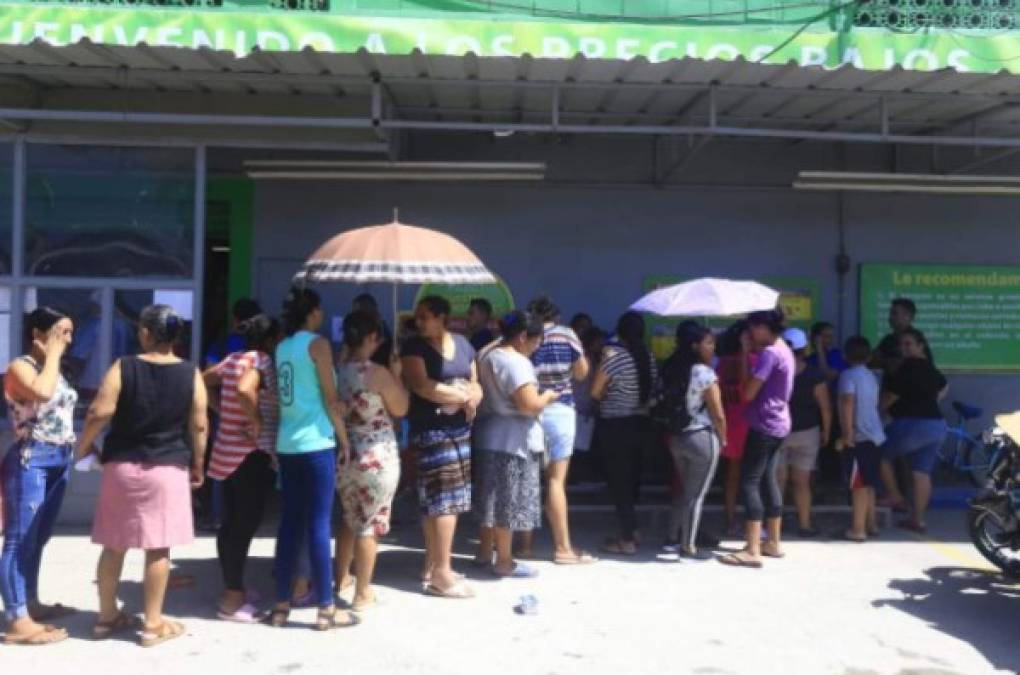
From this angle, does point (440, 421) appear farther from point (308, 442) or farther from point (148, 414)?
point (148, 414)

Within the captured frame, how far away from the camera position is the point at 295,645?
526cm

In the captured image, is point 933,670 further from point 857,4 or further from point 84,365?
point 84,365

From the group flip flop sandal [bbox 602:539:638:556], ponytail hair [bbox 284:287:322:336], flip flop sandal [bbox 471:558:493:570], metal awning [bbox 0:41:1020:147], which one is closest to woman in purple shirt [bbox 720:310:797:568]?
flip flop sandal [bbox 602:539:638:556]

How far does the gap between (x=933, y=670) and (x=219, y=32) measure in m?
5.50

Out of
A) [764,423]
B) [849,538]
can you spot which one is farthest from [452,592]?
[849,538]

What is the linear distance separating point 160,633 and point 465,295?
465 centimetres

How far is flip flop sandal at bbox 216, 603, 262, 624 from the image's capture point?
18.4ft

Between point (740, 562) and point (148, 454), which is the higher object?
point (148, 454)

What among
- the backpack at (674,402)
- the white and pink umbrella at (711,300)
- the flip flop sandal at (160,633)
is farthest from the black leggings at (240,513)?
the white and pink umbrella at (711,300)

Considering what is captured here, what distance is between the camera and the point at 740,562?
6.96 metres

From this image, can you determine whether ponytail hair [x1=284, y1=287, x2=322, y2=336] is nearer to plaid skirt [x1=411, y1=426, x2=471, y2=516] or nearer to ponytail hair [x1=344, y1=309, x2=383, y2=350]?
ponytail hair [x1=344, y1=309, x2=383, y2=350]

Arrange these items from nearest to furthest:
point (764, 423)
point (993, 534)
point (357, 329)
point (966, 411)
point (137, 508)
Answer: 1. point (137, 508)
2. point (357, 329)
3. point (993, 534)
4. point (764, 423)
5. point (966, 411)

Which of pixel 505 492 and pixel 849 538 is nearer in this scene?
pixel 505 492

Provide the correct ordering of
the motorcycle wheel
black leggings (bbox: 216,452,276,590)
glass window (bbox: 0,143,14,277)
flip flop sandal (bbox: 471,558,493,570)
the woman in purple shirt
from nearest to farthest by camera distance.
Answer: black leggings (bbox: 216,452,276,590) < the motorcycle wheel < flip flop sandal (bbox: 471,558,493,570) < the woman in purple shirt < glass window (bbox: 0,143,14,277)
